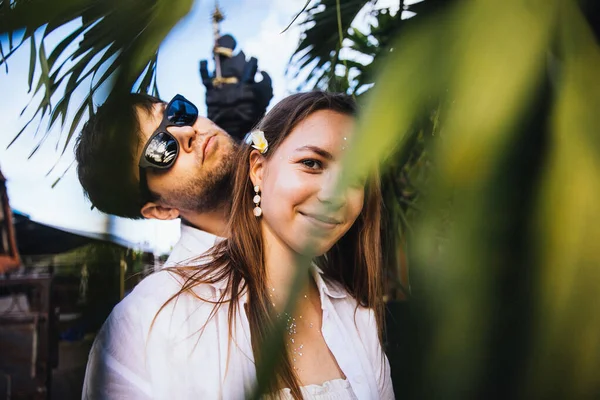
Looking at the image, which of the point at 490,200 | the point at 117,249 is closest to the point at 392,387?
the point at 117,249

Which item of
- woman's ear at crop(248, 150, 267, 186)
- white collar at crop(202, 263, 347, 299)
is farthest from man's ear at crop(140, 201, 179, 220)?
white collar at crop(202, 263, 347, 299)

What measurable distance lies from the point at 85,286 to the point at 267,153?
25 centimetres

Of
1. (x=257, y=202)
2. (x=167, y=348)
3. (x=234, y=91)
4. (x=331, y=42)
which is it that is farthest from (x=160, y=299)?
(x=331, y=42)

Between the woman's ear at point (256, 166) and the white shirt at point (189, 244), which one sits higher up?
the woman's ear at point (256, 166)

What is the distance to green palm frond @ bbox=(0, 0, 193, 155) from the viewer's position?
30 centimetres

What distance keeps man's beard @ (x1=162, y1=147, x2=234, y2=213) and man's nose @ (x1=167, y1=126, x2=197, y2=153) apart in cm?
4

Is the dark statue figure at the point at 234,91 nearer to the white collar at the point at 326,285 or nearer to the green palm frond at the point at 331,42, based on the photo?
the green palm frond at the point at 331,42

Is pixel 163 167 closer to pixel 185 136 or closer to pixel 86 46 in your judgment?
pixel 185 136

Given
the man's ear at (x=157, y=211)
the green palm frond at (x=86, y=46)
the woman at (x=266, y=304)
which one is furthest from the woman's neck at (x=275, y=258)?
the green palm frond at (x=86, y=46)

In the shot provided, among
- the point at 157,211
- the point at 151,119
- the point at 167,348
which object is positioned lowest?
the point at 167,348

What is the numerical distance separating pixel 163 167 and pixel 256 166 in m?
0.11

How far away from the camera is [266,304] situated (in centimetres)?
56

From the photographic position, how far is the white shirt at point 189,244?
601mm

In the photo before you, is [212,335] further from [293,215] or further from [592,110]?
[592,110]
